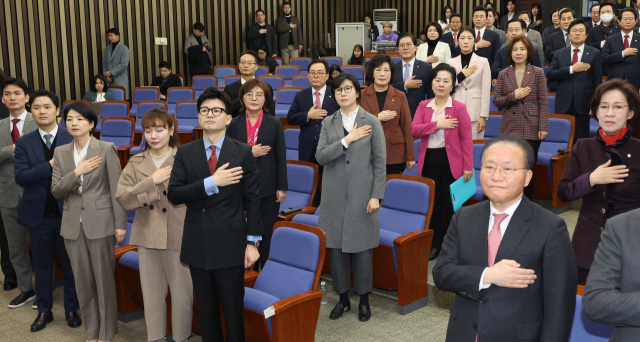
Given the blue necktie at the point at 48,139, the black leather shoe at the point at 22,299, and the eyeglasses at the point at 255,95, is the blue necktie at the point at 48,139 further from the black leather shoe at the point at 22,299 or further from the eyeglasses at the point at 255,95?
the eyeglasses at the point at 255,95

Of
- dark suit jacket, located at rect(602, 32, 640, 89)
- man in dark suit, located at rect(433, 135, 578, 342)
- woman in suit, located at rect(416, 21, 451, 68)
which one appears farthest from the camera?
woman in suit, located at rect(416, 21, 451, 68)

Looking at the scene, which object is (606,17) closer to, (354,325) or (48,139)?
(354,325)

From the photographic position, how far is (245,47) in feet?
38.1

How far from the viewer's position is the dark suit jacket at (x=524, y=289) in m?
1.60

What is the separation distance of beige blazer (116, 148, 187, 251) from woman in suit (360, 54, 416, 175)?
5.19 ft

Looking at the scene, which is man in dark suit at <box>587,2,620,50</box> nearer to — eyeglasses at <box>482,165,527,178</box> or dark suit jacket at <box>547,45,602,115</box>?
dark suit jacket at <box>547,45,602,115</box>

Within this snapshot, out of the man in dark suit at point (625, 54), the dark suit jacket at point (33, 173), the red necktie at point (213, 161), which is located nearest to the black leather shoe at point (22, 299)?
the dark suit jacket at point (33, 173)

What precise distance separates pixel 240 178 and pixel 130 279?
4.74ft

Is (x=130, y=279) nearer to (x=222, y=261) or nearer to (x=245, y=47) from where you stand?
(x=222, y=261)

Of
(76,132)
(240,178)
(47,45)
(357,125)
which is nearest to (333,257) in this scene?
(357,125)

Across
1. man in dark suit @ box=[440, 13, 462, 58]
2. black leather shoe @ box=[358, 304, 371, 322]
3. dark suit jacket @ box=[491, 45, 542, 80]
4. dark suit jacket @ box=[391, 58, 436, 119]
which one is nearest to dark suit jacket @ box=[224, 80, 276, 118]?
dark suit jacket @ box=[391, 58, 436, 119]

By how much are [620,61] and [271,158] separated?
3722mm

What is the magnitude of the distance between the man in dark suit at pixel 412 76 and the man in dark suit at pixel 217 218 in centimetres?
248

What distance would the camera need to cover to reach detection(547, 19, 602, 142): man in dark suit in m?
5.05
